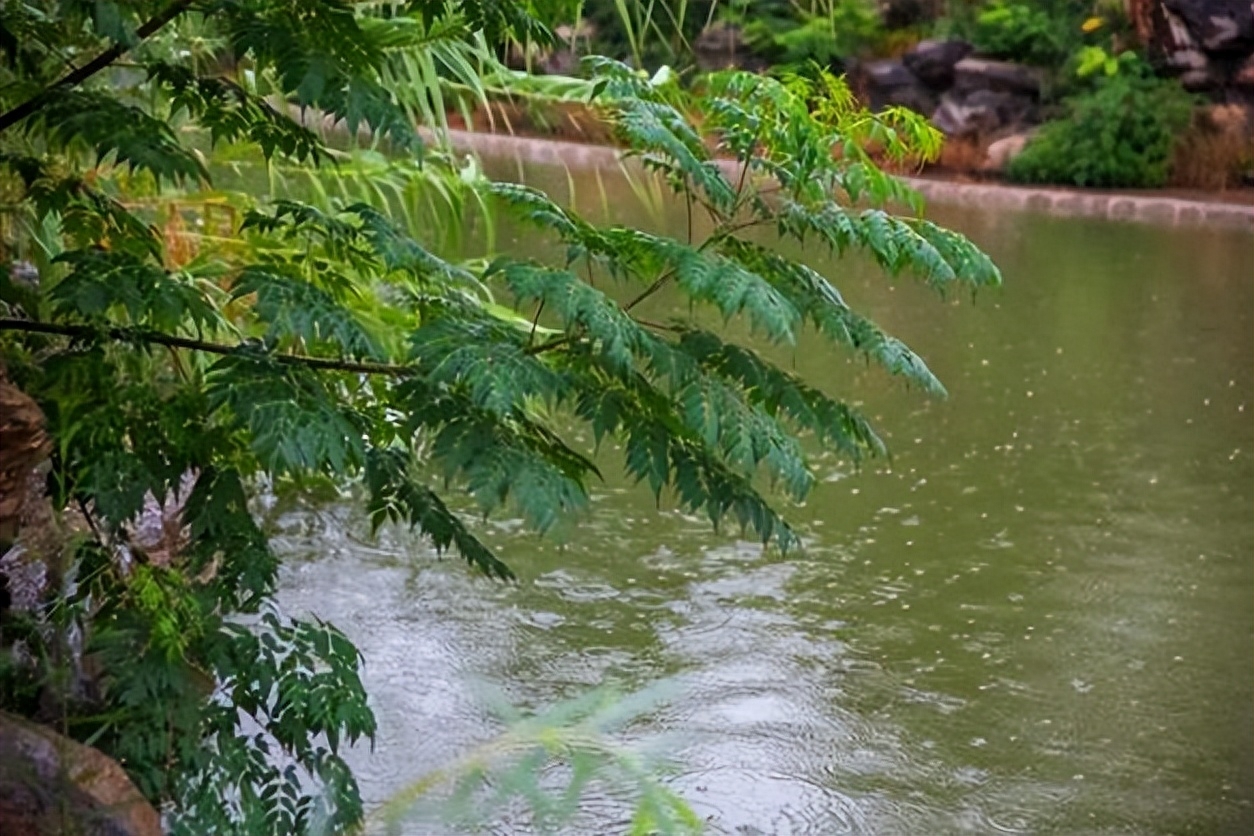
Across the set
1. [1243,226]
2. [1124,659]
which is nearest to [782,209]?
[1124,659]

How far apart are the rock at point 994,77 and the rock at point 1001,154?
0.87 metres

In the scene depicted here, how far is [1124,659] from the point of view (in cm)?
330

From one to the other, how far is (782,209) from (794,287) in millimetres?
81

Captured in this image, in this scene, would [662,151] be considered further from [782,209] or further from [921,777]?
[921,777]

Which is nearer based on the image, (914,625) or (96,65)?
(96,65)

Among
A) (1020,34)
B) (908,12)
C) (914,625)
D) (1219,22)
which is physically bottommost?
(914,625)

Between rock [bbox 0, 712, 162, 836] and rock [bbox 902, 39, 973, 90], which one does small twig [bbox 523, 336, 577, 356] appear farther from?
rock [bbox 902, 39, 973, 90]

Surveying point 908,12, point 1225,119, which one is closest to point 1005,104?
point 1225,119

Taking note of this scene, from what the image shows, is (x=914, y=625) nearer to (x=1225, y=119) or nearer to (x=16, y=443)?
(x=16, y=443)

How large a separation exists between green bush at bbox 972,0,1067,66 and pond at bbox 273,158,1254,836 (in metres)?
8.91

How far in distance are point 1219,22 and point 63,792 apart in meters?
12.6

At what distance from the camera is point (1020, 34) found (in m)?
14.0

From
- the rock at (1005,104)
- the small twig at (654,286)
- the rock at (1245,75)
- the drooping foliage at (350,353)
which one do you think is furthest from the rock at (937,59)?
the small twig at (654,286)

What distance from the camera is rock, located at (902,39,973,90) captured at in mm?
14031
